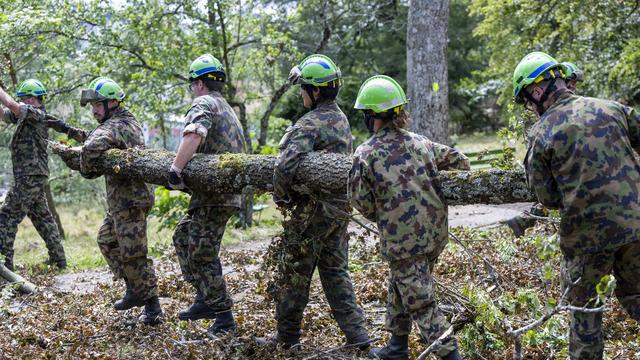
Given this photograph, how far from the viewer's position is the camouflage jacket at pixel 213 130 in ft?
20.4

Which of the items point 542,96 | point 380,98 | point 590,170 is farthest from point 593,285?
point 380,98

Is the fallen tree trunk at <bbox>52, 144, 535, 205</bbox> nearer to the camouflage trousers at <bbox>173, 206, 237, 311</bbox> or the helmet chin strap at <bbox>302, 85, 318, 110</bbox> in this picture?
the camouflage trousers at <bbox>173, 206, 237, 311</bbox>

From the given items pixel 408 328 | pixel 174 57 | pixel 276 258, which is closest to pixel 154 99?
pixel 174 57

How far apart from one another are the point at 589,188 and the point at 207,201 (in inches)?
135

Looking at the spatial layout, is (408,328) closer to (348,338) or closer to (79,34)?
(348,338)

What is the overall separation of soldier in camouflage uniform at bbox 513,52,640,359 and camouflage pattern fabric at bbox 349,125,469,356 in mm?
728

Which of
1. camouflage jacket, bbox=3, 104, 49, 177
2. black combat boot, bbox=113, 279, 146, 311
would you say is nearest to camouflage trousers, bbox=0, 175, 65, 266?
camouflage jacket, bbox=3, 104, 49, 177

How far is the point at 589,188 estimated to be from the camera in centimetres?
438

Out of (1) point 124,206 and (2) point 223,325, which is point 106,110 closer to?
(1) point 124,206

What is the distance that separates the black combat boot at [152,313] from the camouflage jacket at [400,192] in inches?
123

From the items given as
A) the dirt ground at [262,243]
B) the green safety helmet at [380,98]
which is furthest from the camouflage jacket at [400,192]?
the dirt ground at [262,243]

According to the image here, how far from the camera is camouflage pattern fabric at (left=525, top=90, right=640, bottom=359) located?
4.37 m

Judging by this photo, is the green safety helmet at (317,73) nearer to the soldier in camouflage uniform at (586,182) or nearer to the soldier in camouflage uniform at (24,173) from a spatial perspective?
the soldier in camouflage uniform at (586,182)

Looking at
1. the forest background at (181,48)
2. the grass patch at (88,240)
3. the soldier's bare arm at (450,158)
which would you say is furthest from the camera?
the forest background at (181,48)
